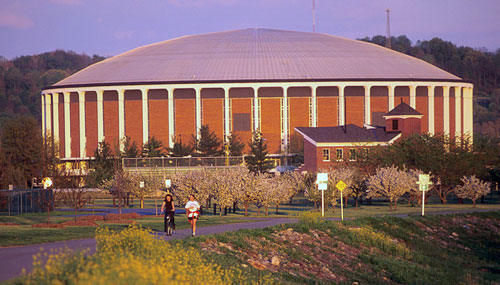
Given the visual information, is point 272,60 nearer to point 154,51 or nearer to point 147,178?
point 154,51

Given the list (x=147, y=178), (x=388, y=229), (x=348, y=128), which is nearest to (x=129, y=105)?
(x=348, y=128)

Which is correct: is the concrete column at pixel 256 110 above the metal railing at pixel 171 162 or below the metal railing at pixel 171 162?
above

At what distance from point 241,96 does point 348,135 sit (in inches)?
1127

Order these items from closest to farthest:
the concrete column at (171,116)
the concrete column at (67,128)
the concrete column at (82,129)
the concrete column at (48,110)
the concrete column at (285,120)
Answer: the concrete column at (285,120), the concrete column at (171,116), the concrete column at (82,129), the concrete column at (67,128), the concrete column at (48,110)

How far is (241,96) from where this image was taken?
104 meters

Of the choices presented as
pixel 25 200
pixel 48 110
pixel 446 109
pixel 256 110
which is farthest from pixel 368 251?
pixel 48 110

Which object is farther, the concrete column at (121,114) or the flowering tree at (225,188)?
the concrete column at (121,114)

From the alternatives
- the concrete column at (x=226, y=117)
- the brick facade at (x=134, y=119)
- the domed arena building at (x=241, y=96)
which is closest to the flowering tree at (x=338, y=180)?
the domed arena building at (x=241, y=96)

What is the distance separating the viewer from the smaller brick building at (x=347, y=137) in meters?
76.7

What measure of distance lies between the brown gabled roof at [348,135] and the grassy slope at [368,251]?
110ft

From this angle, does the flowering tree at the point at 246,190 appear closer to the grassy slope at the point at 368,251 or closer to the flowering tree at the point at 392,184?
the grassy slope at the point at 368,251

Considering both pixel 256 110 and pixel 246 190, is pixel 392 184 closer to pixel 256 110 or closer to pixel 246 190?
pixel 246 190

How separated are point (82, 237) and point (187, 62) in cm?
8276

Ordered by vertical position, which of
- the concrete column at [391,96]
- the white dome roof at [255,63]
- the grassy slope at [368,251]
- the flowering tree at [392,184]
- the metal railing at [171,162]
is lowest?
the grassy slope at [368,251]
